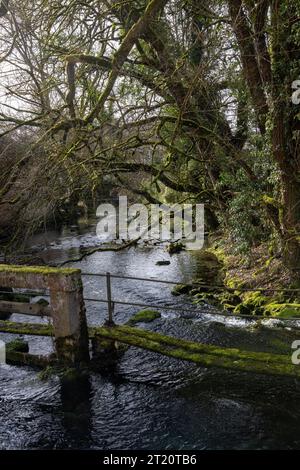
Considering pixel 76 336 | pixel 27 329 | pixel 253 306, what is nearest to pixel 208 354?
pixel 76 336

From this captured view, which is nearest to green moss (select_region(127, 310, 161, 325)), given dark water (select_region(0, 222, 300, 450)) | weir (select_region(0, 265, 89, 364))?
dark water (select_region(0, 222, 300, 450))

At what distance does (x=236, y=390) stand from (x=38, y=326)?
3.59 meters

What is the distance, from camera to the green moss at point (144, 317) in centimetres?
979

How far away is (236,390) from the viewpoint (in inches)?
241

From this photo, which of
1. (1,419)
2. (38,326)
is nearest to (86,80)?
(38,326)

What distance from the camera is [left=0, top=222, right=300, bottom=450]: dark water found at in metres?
5.09

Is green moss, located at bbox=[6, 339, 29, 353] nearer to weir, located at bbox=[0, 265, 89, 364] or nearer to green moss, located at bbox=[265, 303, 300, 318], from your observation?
weir, located at bbox=[0, 265, 89, 364]

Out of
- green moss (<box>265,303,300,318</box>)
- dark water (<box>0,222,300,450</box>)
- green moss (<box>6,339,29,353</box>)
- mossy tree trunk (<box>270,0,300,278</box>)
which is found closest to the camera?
dark water (<box>0,222,300,450</box>)

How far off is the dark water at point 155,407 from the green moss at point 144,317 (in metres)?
1.97

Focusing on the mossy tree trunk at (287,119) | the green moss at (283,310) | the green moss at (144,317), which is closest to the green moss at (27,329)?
the green moss at (144,317)

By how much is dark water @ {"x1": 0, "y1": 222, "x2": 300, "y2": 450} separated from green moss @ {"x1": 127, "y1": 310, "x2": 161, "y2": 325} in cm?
197

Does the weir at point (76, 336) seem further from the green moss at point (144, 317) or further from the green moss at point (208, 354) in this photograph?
the green moss at point (144, 317)

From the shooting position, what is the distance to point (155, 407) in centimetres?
580
